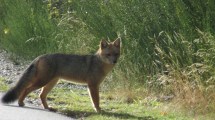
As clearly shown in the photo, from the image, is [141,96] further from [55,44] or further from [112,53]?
[55,44]

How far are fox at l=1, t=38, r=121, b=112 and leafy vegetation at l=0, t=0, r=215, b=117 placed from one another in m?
1.03

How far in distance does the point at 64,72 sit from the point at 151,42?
7.62ft

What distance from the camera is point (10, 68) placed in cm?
1659

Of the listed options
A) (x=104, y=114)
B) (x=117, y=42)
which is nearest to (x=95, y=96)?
(x=104, y=114)

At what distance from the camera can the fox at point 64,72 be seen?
11.2 meters

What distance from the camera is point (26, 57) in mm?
18078

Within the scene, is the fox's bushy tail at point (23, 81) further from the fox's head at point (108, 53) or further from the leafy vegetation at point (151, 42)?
the leafy vegetation at point (151, 42)

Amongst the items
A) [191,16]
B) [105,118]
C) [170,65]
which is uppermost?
[191,16]

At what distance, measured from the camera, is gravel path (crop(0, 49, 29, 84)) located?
15047 millimetres

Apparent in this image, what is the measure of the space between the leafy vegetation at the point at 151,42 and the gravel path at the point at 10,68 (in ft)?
2.21

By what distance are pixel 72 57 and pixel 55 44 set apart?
562 centimetres

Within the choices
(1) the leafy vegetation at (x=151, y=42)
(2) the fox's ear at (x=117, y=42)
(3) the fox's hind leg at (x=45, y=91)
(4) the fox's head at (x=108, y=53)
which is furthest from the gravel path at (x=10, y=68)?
(2) the fox's ear at (x=117, y=42)

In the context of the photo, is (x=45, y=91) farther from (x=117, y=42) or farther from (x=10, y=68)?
(x=10, y=68)

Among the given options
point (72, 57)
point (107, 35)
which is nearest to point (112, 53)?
point (72, 57)
